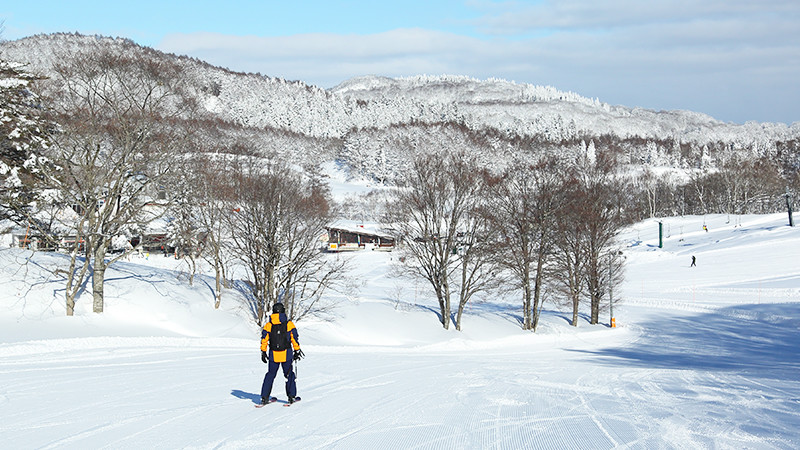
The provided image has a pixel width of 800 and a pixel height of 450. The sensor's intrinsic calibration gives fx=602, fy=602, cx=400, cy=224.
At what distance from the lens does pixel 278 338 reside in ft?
32.6

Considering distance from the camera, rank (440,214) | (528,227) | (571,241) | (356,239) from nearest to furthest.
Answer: (440,214) < (528,227) < (571,241) < (356,239)

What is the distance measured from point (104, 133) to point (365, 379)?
14060 mm

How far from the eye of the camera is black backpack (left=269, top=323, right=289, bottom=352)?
9938 millimetres

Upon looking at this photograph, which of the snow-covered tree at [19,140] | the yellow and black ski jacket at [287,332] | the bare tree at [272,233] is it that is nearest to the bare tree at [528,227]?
the bare tree at [272,233]

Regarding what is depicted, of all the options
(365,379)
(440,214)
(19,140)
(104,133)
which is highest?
(104,133)

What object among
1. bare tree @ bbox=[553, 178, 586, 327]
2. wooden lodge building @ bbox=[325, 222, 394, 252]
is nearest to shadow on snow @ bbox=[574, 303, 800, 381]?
bare tree @ bbox=[553, 178, 586, 327]

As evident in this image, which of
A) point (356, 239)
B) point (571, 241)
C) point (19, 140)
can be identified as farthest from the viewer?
point (356, 239)

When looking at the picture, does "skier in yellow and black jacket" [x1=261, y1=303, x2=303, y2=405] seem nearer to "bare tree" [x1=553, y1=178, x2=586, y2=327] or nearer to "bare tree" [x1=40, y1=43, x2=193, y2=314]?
"bare tree" [x1=40, y1=43, x2=193, y2=314]

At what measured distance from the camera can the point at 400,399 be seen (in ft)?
35.1

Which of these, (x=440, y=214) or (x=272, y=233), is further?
(x=440, y=214)

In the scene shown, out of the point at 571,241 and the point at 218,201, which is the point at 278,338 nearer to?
the point at 218,201

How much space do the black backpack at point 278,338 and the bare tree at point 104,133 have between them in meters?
12.1

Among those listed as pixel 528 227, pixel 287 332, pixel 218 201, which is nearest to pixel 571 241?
pixel 528 227

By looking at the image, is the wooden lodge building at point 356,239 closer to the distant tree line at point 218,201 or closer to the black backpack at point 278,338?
the distant tree line at point 218,201
